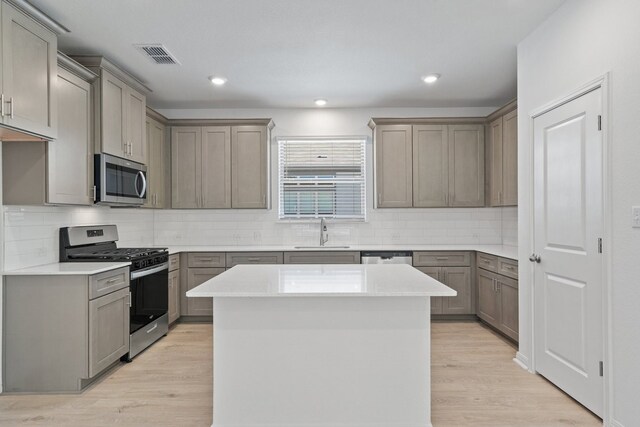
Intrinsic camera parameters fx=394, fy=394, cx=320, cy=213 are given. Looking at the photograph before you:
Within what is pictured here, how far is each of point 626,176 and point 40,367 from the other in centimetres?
400

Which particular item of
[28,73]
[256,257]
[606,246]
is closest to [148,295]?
[256,257]

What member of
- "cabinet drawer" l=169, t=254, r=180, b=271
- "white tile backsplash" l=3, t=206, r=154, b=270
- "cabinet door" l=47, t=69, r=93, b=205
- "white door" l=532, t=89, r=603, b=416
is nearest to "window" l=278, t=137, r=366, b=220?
"cabinet drawer" l=169, t=254, r=180, b=271

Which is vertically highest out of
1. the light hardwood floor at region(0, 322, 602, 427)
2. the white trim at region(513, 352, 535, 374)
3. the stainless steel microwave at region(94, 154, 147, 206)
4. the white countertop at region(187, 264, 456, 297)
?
the stainless steel microwave at region(94, 154, 147, 206)

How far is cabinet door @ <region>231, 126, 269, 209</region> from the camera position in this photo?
16.0 ft

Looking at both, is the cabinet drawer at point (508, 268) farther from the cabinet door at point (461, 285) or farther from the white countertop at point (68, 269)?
the white countertop at point (68, 269)

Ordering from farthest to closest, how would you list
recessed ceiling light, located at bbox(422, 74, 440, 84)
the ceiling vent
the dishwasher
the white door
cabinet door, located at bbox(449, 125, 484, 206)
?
cabinet door, located at bbox(449, 125, 484, 206), the dishwasher, recessed ceiling light, located at bbox(422, 74, 440, 84), the ceiling vent, the white door

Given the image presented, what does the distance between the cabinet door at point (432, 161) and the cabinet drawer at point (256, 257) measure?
1.82m

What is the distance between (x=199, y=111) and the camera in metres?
5.25

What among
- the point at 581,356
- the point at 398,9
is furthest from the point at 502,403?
the point at 398,9

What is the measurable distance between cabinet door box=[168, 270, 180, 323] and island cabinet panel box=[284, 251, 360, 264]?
1.26m

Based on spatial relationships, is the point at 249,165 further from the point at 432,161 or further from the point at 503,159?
the point at 503,159

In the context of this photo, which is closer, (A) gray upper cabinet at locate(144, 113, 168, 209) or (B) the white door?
(B) the white door

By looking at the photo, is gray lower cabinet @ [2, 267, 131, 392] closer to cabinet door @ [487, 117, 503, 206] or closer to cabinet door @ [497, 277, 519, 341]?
cabinet door @ [497, 277, 519, 341]

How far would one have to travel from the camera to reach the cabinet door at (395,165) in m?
4.89
